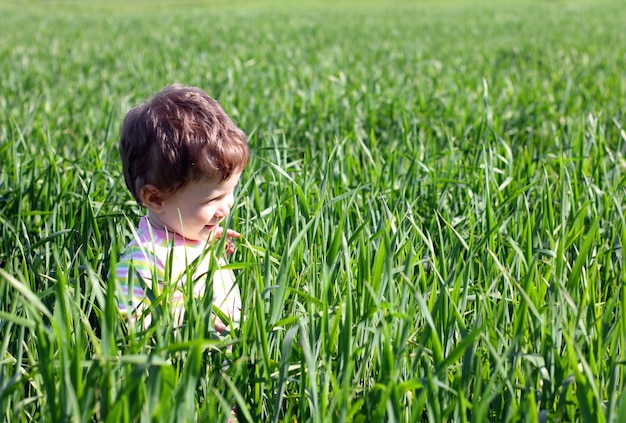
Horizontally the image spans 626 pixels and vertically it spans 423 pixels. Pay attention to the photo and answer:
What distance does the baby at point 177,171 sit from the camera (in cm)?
176

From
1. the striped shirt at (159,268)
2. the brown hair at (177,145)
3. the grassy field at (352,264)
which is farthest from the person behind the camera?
the brown hair at (177,145)

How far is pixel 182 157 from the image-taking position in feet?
5.78

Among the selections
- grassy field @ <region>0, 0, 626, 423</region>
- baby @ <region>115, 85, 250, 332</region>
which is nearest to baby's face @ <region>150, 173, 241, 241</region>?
baby @ <region>115, 85, 250, 332</region>

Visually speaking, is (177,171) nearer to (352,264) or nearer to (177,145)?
(177,145)

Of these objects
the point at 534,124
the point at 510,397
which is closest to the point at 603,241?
the point at 510,397

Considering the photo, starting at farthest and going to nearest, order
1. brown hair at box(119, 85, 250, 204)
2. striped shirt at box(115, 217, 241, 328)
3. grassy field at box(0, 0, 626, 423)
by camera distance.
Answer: brown hair at box(119, 85, 250, 204) → striped shirt at box(115, 217, 241, 328) → grassy field at box(0, 0, 626, 423)

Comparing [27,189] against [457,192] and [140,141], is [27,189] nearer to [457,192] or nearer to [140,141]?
[140,141]

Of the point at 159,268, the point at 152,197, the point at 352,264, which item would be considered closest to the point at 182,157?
the point at 152,197

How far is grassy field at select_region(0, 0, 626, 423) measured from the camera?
1232mm

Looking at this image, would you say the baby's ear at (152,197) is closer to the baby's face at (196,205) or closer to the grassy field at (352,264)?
the baby's face at (196,205)

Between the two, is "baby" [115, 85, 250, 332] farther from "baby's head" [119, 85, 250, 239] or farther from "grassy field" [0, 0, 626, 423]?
"grassy field" [0, 0, 626, 423]

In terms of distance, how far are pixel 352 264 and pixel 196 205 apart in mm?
385

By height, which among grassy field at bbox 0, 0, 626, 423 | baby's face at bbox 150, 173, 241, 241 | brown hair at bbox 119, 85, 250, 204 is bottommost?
grassy field at bbox 0, 0, 626, 423

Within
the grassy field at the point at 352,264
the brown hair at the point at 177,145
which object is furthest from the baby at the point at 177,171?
the grassy field at the point at 352,264
